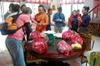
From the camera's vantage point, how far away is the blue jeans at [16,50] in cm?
334

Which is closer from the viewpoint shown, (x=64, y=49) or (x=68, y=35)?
(x=64, y=49)

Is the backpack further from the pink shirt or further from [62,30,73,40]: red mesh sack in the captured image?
[62,30,73,40]: red mesh sack

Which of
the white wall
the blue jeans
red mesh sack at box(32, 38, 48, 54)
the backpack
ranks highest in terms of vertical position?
the white wall

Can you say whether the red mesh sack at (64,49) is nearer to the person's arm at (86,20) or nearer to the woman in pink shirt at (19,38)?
the woman in pink shirt at (19,38)

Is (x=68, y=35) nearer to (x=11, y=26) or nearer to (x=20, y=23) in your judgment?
(x=20, y=23)

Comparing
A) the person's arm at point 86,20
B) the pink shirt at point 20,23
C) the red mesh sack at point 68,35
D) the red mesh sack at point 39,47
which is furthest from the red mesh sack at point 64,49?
the person's arm at point 86,20

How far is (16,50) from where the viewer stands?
339 cm

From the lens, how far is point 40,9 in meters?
5.21

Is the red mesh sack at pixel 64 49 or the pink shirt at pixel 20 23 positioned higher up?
the pink shirt at pixel 20 23

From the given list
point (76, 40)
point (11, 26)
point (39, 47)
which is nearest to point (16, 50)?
point (11, 26)

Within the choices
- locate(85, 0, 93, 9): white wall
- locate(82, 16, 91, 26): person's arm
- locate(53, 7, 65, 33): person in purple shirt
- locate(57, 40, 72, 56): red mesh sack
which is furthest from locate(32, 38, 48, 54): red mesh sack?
locate(85, 0, 93, 9): white wall

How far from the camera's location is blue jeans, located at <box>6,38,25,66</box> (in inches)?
132

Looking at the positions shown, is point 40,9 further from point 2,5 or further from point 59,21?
point 2,5

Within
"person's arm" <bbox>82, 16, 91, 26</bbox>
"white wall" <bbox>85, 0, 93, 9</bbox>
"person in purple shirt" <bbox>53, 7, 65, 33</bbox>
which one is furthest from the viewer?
"white wall" <bbox>85, 0, 93, 9</bbox>
